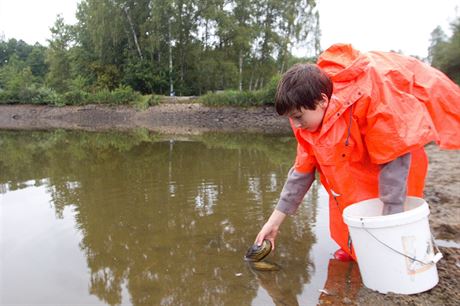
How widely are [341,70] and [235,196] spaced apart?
9.23 ft

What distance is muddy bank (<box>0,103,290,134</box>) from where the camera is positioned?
2031 cm

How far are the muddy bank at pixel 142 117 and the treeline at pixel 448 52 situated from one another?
9.73m

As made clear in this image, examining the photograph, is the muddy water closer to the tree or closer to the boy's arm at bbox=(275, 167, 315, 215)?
the boy's arm at bbox=(275, 167, 315, 215)

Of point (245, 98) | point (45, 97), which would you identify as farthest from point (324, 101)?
point (45, 97)

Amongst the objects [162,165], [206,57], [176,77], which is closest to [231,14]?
[206,57]

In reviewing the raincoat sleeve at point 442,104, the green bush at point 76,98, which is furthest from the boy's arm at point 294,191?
the green bush at point 76,98

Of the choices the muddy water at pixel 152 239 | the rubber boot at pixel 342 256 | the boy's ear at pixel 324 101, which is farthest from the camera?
the rubber boot at pixel 342 256

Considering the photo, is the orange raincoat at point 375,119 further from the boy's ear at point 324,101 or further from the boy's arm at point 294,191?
the boy's arm at point 294,191

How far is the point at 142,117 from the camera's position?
23234 mm

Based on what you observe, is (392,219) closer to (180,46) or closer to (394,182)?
(394,182)

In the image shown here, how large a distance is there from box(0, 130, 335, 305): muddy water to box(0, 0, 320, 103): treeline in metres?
19.6

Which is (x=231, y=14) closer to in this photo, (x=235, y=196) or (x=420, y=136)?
(x=235, y=196)

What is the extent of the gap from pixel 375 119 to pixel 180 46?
2565 centimetres

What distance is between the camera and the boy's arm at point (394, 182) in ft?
6.77
